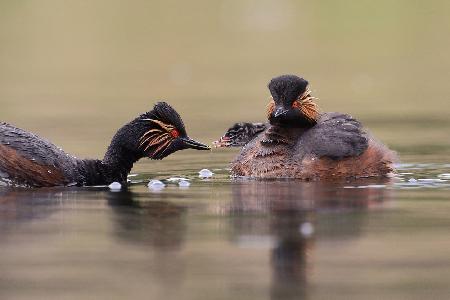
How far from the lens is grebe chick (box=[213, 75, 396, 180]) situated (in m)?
16.1

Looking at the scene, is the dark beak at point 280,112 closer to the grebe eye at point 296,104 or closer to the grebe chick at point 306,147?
the grebe chick at point 306,147

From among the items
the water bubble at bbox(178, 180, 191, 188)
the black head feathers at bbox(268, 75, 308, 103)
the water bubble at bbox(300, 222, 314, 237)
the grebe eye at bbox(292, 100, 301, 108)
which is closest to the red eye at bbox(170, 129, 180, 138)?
the water bubble at bbox(178, 180, 191, 188)

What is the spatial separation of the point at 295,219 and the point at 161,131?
11.6ft

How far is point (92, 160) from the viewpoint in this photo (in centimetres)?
1603

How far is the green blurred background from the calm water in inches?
3.6

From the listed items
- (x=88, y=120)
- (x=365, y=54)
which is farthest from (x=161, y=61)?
(x=88, y=120)

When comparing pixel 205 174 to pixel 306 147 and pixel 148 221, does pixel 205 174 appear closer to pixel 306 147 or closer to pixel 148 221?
pixel 306 147

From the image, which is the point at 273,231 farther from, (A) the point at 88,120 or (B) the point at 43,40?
(B) the point at 43,40

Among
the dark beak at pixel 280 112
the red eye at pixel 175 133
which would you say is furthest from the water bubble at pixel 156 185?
the dark beak at pixel 280 112

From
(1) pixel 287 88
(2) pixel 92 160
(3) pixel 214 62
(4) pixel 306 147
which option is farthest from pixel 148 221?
(3) pixel 214 62

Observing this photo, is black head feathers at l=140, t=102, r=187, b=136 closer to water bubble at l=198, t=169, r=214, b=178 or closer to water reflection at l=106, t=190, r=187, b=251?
water bubble at l=198, t=169, r=214, b=178

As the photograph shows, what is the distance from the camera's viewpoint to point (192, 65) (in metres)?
35.4

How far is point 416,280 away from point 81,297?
2.54 meters

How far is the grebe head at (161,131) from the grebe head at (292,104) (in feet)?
4.50
